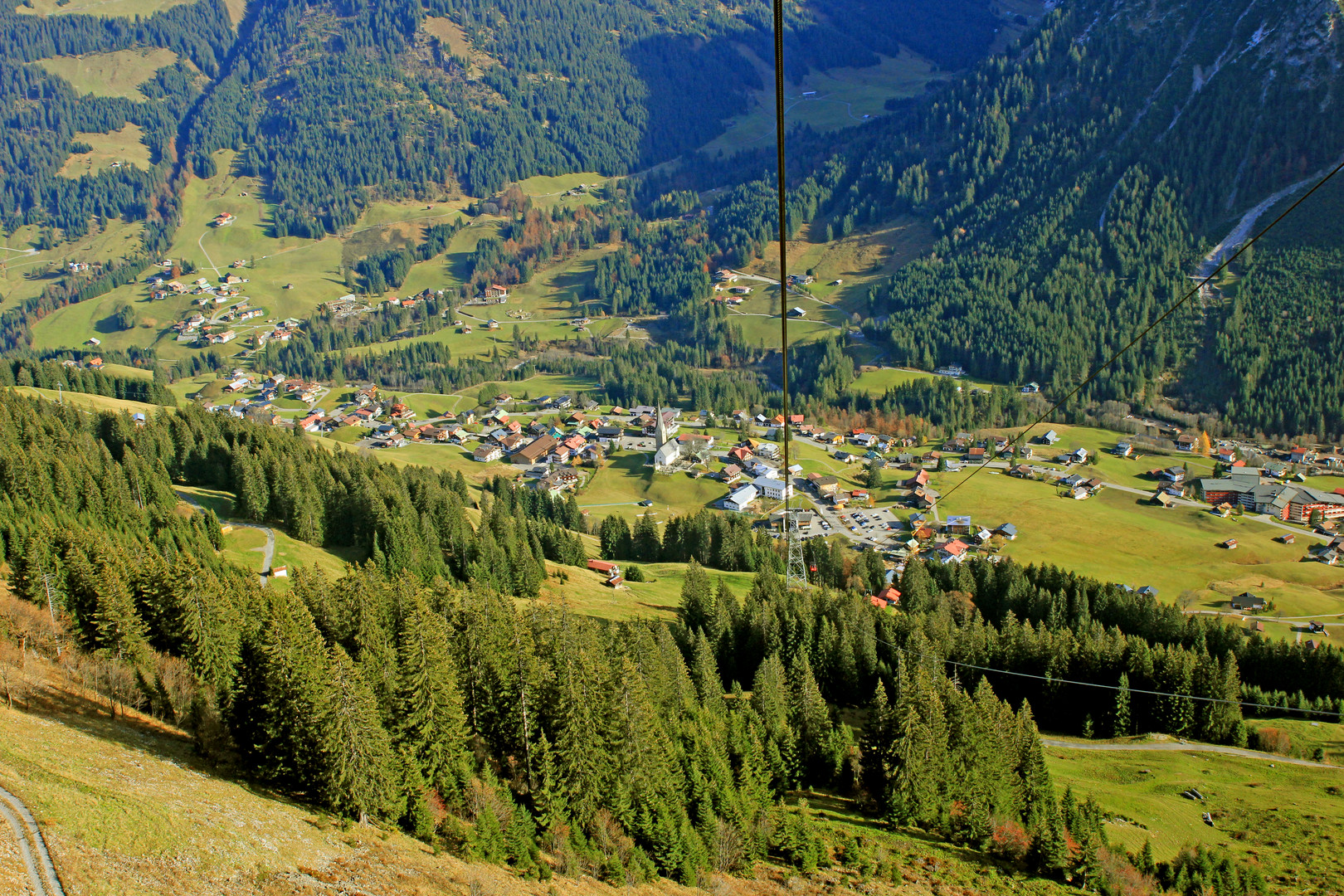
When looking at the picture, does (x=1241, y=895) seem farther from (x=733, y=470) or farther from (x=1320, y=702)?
(x=733, y=470)

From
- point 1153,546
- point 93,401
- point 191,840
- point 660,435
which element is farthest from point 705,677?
point 93,401

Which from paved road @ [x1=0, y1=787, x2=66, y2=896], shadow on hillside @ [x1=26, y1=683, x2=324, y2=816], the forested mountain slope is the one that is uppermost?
the forested mountain slope

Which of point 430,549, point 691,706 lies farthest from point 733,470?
point 691,706

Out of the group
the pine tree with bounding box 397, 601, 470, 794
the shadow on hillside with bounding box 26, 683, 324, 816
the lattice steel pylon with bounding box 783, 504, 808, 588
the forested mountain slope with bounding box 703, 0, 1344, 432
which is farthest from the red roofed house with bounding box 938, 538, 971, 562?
the shadow on hillside with bounding box 26, 683, 324, 816

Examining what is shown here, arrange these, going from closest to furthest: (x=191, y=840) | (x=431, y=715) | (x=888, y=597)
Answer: (x=191, y=840) → (x=431, y=715) → (x=888, y=597)

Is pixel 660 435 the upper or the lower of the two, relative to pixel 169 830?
lower

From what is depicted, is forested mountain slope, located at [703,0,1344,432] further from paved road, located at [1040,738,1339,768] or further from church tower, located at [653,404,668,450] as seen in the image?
paved road, located at [1040,738,1339,768]

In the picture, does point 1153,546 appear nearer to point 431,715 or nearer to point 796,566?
point 796,566
